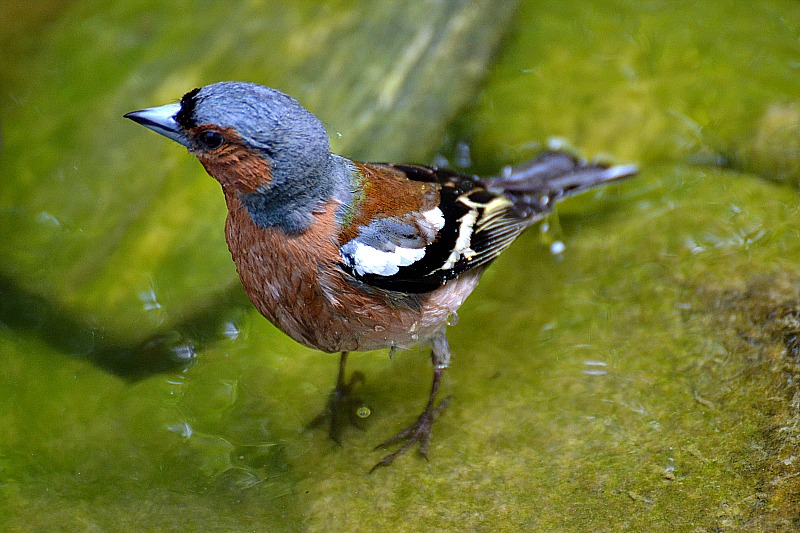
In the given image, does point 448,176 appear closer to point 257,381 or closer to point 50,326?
point 257,381

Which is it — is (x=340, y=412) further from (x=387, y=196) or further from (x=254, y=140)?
(x=254, y=140)

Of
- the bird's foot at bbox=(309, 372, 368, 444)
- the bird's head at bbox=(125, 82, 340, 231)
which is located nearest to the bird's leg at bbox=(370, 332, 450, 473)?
the bird's foot at bbox=(309, 372, 368, 444)

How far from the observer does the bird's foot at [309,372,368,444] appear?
3.73 m

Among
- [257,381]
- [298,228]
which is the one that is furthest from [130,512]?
[298,228]

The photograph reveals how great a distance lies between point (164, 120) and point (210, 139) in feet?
0.73

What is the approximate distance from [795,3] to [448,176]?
12.2ft

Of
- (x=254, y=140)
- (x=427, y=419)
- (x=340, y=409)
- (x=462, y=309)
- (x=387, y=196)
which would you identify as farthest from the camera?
(x=462, y=309)

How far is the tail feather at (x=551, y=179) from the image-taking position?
436cm

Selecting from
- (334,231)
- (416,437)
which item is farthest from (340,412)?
(334,231)

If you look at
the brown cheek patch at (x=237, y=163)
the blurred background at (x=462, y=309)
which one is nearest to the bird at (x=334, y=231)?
the brown cheek patch at (x=237, y=163)

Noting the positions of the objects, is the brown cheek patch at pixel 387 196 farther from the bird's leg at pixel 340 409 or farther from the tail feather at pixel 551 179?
the bird's leg at pixel 340 409

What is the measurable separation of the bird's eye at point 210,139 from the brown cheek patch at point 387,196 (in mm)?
653

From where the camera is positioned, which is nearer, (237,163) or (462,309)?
(237,163)

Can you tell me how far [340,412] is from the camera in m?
3.78
